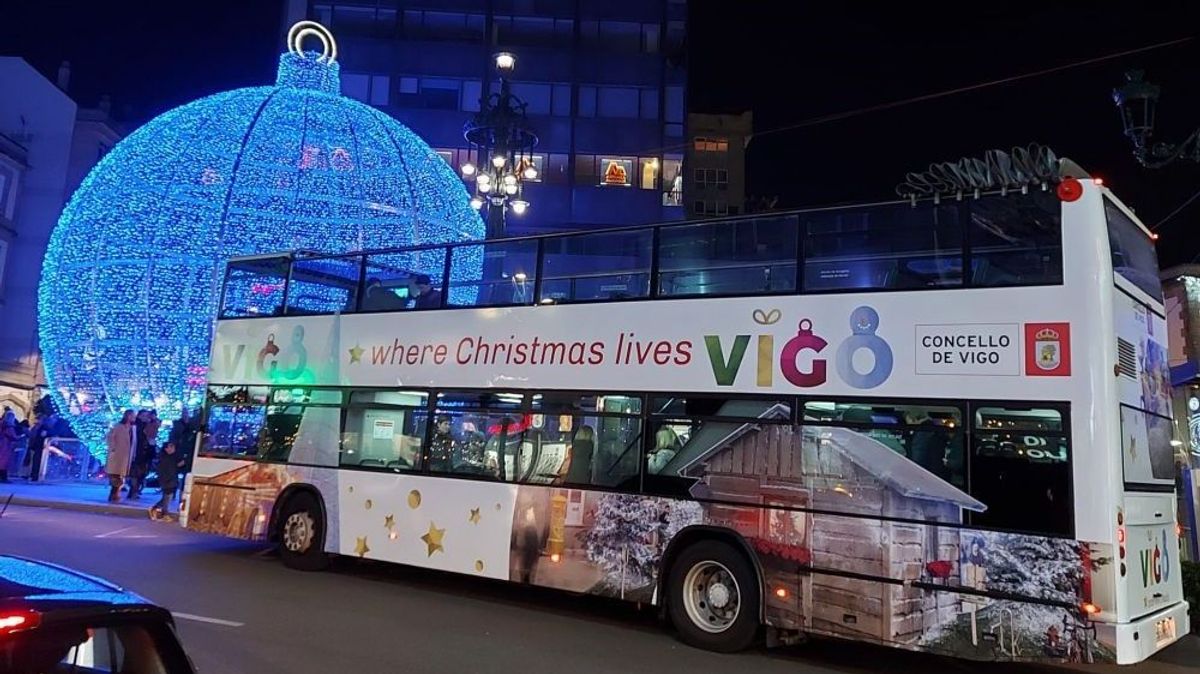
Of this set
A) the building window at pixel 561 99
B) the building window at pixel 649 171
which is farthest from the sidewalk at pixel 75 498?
the building window at pixel 561 99

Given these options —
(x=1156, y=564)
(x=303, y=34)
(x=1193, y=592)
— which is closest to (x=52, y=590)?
(x=1156, y=564)

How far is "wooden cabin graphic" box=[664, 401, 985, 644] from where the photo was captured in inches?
261

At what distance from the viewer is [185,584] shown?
30.0 feet

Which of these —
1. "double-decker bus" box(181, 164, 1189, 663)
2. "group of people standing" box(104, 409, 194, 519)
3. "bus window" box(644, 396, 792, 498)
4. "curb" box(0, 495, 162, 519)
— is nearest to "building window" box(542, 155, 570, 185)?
"group of people standing" box(104, 409, 194, 519)

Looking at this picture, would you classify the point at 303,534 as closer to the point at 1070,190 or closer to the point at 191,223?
the point at 191,223

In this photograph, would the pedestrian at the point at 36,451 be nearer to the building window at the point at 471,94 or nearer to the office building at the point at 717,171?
the building window at the point at 471,94

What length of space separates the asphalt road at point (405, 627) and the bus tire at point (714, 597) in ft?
0.58

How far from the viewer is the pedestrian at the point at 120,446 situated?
1552 centimetres

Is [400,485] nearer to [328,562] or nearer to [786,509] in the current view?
[328,562]

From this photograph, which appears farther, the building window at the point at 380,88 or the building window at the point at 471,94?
the building window at the point at 471,94

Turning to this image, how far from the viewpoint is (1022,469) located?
6375 millimetres

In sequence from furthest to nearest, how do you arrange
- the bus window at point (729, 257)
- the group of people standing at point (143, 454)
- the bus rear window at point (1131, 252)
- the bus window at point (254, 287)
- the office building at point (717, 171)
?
the office building at point (717, 171) → the group of people standing at point (143, 454) → the bus window at point (254, 287) → the bus window at point (729, 257) → the bus rear window at point (1131, 252)

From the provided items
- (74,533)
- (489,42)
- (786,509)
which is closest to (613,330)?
(786,509)

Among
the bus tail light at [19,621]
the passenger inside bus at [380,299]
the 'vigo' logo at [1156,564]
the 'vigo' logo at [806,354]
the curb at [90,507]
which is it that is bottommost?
the curb at [90,507]
